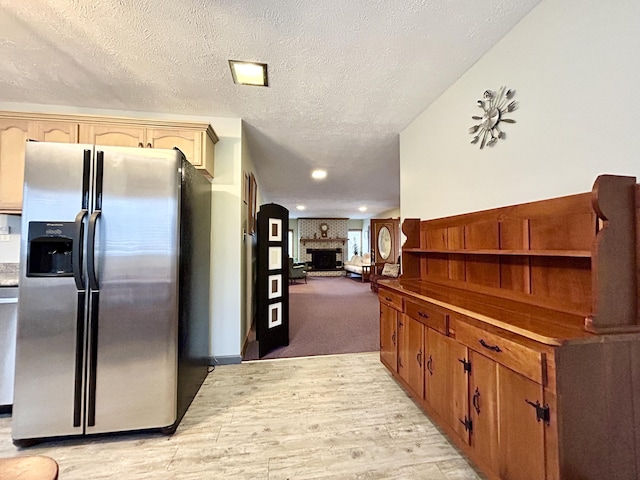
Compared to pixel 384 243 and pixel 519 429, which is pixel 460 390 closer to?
pixel 519 429

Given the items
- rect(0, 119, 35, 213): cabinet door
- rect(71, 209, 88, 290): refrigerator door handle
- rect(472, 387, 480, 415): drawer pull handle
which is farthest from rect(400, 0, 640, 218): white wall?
rect(0, 119, 35, 213): cabinet door

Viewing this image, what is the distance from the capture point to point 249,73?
7.27 ft

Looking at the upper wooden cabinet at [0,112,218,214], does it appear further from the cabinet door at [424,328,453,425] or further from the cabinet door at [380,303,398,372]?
the cabinet door at [424,328,453,425]

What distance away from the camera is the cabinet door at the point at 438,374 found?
1658 mm

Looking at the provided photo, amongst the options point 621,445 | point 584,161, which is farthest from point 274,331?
point 584,161

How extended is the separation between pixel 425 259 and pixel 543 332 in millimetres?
1701

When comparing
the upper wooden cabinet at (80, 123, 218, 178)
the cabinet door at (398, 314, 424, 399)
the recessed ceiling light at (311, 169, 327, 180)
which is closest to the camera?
the cabinet door at (398, 314, 424, 399)

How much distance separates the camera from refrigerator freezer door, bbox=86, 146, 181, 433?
1.80 meters

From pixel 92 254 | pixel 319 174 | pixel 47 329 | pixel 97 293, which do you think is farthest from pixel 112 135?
pixel 319 174

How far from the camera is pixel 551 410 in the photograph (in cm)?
104

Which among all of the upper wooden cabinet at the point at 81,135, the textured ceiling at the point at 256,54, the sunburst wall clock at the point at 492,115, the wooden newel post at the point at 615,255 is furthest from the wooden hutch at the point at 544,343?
the upper wooden cabinet at the point at 81,135

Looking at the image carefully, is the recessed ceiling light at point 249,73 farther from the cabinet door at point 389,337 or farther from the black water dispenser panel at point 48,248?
the cabinet door at point 389,337

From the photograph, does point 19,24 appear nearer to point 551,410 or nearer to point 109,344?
point 109,344

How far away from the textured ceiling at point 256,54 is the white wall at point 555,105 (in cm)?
18
